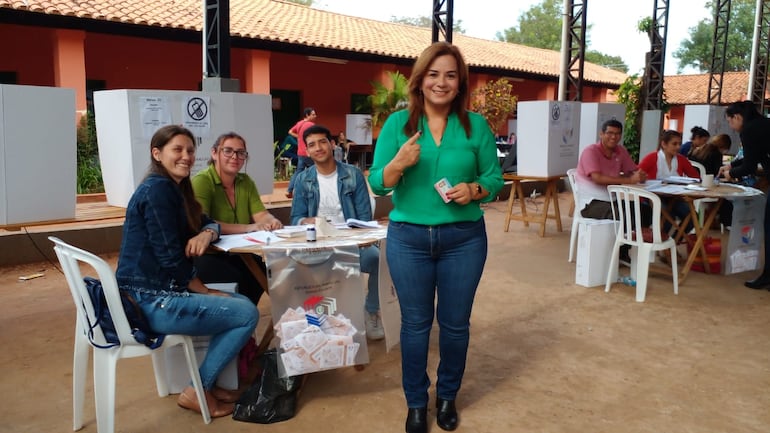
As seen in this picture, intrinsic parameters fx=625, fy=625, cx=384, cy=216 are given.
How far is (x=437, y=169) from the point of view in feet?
8.24

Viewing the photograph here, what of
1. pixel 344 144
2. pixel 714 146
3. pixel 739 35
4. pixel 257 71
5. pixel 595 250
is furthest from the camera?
pixel 739 35

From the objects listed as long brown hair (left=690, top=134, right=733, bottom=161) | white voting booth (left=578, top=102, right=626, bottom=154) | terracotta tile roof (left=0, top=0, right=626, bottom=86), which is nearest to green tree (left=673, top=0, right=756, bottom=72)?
terracotta tile roof (left=0, top=0, right=626, bottom=86)

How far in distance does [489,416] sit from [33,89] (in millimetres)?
3132

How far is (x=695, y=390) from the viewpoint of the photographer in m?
3.22

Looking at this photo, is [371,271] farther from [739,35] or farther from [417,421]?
[739,35]

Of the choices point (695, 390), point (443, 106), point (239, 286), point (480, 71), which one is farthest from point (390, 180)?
point (480, 71)

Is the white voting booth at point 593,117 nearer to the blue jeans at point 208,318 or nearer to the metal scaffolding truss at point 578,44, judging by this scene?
the metal scaffolding truss at point 578,44

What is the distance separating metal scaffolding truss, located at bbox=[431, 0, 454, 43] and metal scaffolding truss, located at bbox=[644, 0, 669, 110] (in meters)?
6.55

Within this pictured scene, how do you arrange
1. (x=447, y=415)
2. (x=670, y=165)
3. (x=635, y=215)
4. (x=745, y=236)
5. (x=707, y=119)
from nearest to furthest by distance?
(x=447, y=415) → (x=635, y=215) → (x=745, y=236) → (x=670, y=165) → (x=707, y=119)

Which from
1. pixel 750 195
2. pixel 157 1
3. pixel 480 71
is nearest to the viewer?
pixel 750 195

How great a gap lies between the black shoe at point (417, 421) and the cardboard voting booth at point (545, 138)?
5563 millimetres

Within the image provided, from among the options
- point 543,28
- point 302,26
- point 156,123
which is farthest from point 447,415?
point 543,28

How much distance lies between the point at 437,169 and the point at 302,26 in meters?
12.9

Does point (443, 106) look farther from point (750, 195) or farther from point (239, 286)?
point (750, 195)
